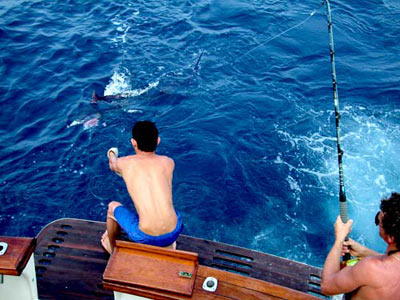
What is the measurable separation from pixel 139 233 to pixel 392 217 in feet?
7.01

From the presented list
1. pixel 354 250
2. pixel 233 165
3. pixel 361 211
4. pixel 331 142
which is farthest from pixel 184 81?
pixel 354 250

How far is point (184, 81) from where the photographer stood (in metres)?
8.46

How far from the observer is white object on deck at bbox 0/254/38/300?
9.91 ft

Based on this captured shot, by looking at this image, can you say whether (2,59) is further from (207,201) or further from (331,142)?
(331,142)

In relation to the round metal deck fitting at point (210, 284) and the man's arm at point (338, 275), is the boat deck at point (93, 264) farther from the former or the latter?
the man's arm at point (338, 275)

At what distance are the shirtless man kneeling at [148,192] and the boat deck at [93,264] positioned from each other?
0.74m

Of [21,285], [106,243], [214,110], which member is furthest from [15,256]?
[214,110]

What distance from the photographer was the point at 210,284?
283 centimetres

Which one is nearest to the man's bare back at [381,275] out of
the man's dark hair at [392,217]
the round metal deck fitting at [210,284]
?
the man's dark hair at [392,217]

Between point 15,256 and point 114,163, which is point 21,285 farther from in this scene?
point 114,163

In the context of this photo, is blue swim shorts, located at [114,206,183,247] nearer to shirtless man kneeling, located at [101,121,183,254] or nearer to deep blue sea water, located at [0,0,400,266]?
shirtless man kneeling, located at [101,121,183,254]

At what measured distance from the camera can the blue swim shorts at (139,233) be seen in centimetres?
355

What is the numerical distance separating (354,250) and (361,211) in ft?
10.1

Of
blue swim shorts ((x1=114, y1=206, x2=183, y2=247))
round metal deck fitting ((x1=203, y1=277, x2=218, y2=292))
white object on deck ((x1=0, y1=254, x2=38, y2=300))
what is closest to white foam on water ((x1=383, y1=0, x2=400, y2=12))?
blue swim shorts ((x1=114, y1=206, x2=183, y2=247))
